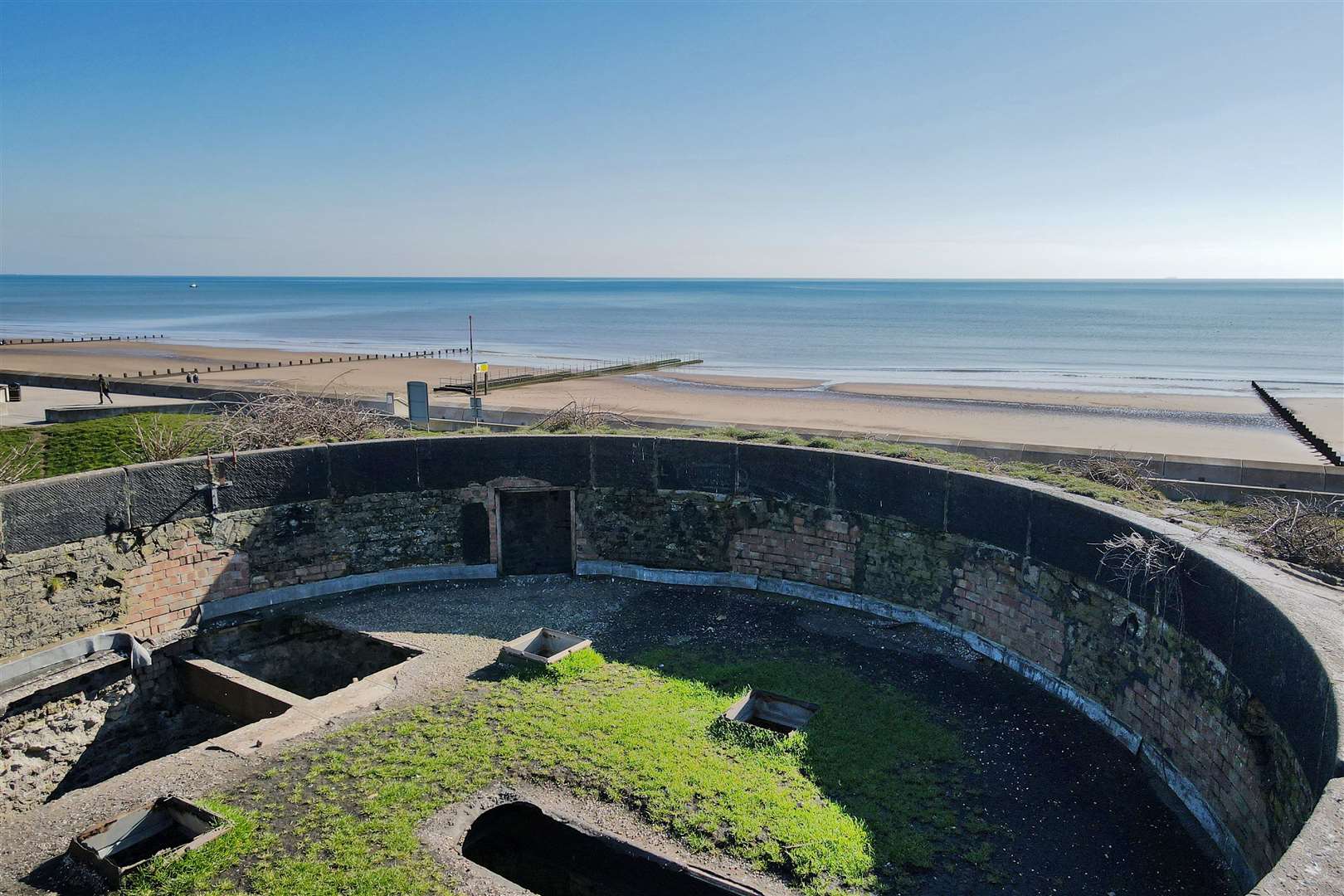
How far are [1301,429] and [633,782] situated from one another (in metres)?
24.0

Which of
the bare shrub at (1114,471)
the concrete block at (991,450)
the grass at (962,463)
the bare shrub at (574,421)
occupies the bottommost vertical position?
the concrete block at (991,450)

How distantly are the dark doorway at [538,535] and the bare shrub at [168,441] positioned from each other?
170 inches

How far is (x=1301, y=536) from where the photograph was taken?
9.83 metres

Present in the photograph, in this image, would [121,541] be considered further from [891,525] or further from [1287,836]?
[1287,836]

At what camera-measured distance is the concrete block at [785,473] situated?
12.0m

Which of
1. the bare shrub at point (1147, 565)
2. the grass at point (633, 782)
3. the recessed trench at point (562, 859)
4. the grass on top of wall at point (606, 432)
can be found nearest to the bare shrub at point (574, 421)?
the grass on top of wall at point (606, 432)

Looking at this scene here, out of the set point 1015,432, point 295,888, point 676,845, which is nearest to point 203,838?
point 295,888

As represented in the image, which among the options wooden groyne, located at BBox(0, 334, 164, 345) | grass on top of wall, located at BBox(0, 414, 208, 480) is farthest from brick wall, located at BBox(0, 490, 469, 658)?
wooden groyne, located at BBox(0, 334, 164, 345)

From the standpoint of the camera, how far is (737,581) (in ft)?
41.7

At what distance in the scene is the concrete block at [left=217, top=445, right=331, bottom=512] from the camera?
38.5 feet

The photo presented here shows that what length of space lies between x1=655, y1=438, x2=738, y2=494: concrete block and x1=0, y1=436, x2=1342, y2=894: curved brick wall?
0.03 meters

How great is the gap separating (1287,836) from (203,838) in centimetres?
790

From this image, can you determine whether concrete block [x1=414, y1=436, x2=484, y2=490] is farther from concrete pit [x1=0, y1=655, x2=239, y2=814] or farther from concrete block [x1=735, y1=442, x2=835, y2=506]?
concrete pit [x1=0, y1=655, x2=239, y2=814]

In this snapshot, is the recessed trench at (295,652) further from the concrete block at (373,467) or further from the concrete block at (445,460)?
the concrete block at (445,460)
